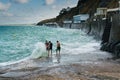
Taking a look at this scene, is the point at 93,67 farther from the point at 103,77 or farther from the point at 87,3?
the point at 87,3

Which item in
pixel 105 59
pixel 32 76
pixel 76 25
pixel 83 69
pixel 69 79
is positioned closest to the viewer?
pixel 69 79

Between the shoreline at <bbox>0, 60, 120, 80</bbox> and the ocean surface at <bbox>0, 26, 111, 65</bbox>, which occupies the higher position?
the shoreline at <bbox>0, 60, 120, 80</bbox>

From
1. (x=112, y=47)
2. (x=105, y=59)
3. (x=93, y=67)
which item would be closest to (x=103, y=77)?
(x=93, y=67)

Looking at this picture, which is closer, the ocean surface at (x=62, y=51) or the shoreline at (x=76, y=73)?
the shoreline at (x=76, y=73)

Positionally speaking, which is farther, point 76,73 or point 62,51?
point 62,51

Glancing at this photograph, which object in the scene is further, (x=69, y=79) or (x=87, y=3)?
(x=87, y=3)

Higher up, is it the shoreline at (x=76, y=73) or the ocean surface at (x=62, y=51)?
the shoreline at (x=76, y=73)

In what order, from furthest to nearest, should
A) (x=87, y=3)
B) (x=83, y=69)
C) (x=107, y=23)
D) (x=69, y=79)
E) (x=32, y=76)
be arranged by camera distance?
(x=87, y=3) < (x=107, y=23) < (x=83, y=69) < (x=32, y=76) < (x=69, y=79)

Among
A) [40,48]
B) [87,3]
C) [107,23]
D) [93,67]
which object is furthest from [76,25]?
[93,67]

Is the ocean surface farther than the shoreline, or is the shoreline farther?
the ocean surface

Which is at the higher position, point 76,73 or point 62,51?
point 76,73

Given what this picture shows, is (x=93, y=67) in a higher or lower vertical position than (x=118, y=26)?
lower

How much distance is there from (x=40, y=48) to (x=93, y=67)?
496 inches

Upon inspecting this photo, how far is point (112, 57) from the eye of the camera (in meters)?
28.4
